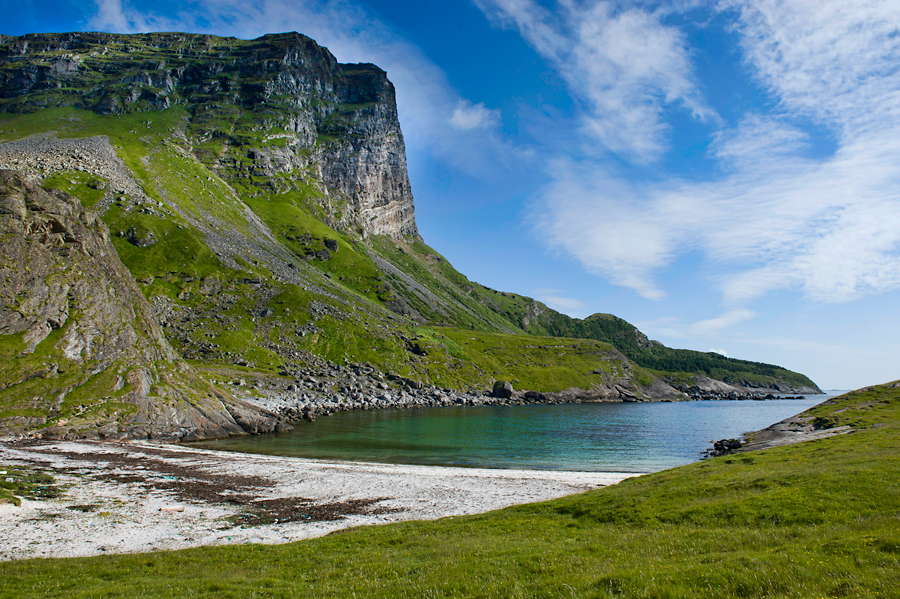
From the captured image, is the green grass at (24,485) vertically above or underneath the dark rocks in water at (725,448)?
above

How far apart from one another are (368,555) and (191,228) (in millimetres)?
186941

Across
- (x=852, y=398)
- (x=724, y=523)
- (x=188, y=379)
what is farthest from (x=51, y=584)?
(x=852, y=398)

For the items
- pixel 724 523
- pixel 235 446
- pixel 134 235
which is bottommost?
pixel 235 446

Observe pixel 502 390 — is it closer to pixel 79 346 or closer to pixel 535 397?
pixel 535 397

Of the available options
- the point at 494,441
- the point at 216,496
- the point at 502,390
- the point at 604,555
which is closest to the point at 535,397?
the point at 502,390

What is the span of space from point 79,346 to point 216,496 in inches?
1857

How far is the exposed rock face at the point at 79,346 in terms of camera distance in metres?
57.7

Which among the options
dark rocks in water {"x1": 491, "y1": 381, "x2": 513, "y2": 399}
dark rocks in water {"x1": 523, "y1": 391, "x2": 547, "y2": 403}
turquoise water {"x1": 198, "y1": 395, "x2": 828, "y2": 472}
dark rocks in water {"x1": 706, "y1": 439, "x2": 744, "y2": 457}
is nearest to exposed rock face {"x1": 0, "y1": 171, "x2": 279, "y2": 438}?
turquoise water {"x1": 198, "y1": 395, "x2": 828, "y2": 472}

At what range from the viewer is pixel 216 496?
3503cm

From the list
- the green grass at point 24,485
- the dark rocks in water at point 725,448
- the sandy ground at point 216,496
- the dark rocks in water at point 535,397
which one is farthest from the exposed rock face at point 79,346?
the dark rocks in water at point 535,397

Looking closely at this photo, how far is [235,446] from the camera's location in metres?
63.9

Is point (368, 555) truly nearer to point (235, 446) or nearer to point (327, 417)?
point (235, 446)

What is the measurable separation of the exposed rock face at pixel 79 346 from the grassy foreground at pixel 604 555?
167ft

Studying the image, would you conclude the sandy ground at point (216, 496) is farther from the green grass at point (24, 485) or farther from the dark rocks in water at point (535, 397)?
the dark rocks in water at point (535, 397)
